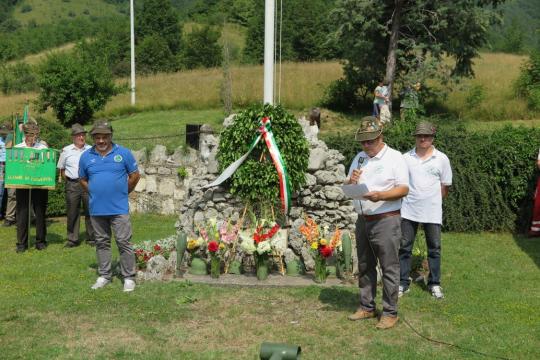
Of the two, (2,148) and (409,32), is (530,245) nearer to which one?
(2,148)

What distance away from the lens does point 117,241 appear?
7227 mm

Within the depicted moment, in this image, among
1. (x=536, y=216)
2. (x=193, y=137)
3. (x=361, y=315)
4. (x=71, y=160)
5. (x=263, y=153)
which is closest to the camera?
(x=361, y=315)

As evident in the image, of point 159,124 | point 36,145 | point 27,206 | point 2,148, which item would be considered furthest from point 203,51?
point 27,206

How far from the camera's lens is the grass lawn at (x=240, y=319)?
17.5 ft

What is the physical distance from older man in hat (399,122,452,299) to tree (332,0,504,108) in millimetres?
13756

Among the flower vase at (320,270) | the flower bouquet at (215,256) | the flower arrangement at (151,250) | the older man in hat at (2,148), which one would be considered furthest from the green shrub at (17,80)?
the flower vase at (320,270)

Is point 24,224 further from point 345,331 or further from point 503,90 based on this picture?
point 503,90

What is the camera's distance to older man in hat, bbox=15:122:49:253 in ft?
30.1

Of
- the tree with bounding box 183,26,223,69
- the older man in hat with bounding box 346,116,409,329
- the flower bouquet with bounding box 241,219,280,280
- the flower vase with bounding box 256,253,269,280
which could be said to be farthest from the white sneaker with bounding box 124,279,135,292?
the tree with bounding box 183,26,223,69

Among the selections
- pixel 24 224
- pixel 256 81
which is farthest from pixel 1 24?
pixel 24 224

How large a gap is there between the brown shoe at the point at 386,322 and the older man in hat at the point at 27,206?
5.68 meters

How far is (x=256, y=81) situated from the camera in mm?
27125

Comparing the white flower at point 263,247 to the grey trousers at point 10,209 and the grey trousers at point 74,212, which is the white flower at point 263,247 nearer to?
the grey trousers at point 74,212

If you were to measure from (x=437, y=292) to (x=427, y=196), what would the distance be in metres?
1.05
